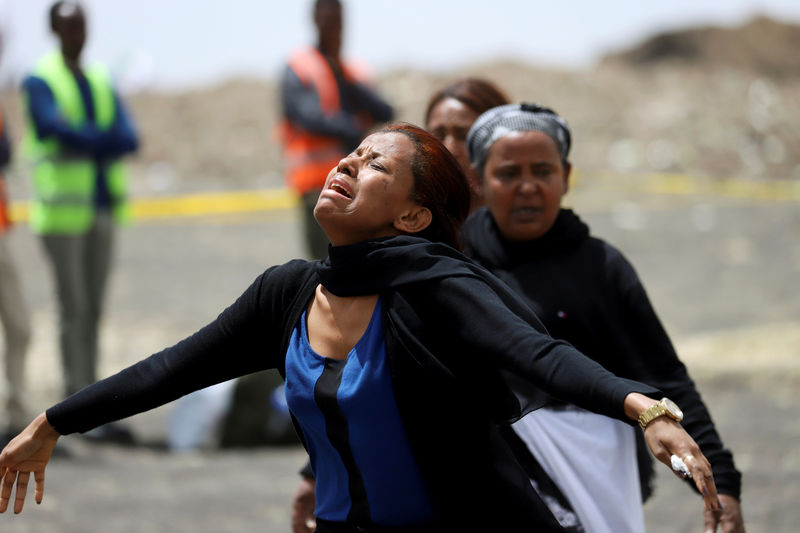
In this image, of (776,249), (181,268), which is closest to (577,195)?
(776,249)

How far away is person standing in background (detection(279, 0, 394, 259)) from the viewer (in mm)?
7008

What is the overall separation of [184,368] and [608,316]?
1.12 meters

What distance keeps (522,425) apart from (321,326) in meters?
0.77

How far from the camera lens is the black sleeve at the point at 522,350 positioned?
2.07 meters

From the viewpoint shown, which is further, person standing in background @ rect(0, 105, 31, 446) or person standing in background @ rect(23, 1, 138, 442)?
person standing in background @ rect(23, 1, 138, 442)

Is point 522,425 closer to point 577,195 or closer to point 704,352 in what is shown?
point 704,352

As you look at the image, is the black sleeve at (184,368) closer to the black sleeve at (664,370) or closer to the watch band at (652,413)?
the watch band at (652,413)

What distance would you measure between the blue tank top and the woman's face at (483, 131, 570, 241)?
1065 mm

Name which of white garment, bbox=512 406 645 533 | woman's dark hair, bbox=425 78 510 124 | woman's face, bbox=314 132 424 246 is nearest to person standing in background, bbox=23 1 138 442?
woman's dark hair, bbox=425 78 510 124

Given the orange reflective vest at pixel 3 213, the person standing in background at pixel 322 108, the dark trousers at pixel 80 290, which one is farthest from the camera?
the person standing in background at pixel 322 108

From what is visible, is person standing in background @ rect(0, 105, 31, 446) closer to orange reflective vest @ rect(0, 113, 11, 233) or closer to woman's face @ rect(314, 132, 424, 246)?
orange reflective vest @ rect(0, 113, 11, 233)

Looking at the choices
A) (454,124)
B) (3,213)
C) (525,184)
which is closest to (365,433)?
(525,184)

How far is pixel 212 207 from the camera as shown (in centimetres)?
1792

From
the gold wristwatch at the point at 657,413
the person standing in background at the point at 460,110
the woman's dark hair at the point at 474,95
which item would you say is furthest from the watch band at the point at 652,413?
the woman's dark hair at the point at 474,95
